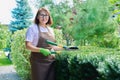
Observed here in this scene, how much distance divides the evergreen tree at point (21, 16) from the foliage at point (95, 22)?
669 centimetres

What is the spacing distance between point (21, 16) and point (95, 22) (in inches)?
317

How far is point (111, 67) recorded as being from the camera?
2.76 meters

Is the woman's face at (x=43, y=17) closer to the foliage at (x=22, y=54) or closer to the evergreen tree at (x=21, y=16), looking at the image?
the foliage at (x=22, y=54)

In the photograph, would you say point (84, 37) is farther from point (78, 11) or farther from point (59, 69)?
point (59, 69)

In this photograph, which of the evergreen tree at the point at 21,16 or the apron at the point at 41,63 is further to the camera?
the evergreen tree at the point at 21,16

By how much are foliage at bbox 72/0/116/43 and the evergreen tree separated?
6.69 metres

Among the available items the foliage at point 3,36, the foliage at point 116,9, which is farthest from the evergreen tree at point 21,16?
the foliage at point 116,9

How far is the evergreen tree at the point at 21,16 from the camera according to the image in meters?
17.7

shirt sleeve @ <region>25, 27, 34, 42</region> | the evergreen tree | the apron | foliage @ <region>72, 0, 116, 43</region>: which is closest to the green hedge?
the apron

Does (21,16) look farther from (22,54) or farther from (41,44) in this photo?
(41,44)

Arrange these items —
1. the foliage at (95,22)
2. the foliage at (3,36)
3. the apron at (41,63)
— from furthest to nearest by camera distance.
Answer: the foliage at (3,36), the foliage at (95,22), the apron at (41,63)

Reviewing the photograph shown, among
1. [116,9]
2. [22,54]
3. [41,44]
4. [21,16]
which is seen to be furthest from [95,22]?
[21,16]

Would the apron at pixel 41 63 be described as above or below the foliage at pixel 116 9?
below

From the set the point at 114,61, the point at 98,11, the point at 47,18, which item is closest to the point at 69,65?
the point at 47,18
